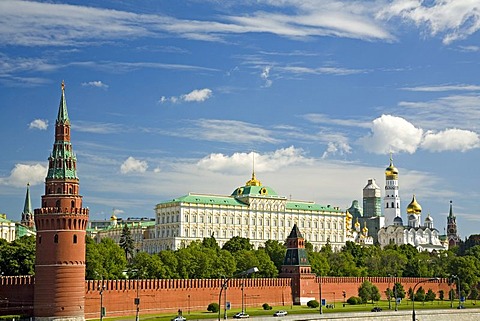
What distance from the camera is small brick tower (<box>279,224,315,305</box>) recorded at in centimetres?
11738

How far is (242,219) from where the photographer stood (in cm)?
18238

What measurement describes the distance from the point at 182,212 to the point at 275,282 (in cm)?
6130

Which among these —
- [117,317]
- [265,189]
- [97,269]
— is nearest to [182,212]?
[265,189]

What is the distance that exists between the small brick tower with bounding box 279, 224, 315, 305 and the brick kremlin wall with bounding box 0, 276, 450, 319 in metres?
0.20

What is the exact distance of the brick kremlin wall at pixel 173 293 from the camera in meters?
87.8

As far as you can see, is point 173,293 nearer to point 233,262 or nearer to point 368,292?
point 233,262

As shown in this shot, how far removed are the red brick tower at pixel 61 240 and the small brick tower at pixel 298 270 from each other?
126 ft

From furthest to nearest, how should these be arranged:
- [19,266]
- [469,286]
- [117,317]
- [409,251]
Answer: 1. [409,251]
2. [469,286]
3. [19,266]
4. [117,317]

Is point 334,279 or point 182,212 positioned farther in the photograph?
point 182,212

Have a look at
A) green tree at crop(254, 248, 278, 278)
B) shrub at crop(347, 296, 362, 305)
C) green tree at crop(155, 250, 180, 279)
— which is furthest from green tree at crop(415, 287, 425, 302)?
green tree at crop(155, 250, 180, 279)

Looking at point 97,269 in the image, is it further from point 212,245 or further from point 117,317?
point 212,245

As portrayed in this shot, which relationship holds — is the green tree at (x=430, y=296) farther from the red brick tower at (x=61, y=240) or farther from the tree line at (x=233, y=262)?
the red brick tower at (x=61, y=240)

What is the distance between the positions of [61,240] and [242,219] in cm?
9904

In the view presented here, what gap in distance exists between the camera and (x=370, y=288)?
12525 cm
